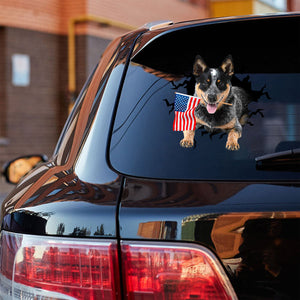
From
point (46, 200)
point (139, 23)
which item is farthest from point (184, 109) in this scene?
point (139, 23)

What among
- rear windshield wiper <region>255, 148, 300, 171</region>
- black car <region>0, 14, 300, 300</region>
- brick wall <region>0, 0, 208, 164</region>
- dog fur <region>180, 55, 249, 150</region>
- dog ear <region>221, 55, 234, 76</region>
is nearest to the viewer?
black car <region>0, 14, 300, 300</region>

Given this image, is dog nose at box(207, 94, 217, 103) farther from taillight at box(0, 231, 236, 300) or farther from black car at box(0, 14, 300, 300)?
taillight at box(0, 231, 236, 300)

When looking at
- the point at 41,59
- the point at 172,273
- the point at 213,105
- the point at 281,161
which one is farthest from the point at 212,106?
the point at 41,59

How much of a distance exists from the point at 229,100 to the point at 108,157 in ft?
1.19

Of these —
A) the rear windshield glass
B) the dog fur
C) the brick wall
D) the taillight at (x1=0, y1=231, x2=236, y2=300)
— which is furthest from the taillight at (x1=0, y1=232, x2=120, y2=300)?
the brick wall

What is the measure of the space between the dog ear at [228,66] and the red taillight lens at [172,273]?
570 millimetres

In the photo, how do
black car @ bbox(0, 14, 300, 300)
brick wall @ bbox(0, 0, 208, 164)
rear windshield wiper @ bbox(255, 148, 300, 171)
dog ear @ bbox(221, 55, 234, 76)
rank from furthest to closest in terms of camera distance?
brick wall @ bbox(0, 0, 208, 164) → dog ear @ bbox(221, 55, 234, 76) → rear windshield wiper @ bbox(255, 148, 300, 171) → black car @ bbox(0, 14, 300, 300)

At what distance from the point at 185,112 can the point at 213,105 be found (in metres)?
0.08

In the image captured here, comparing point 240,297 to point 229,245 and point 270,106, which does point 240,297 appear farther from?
point 270,106

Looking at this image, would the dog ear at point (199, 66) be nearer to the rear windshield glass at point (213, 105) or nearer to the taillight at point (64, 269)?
the rear windshield glass at point (213, 105)

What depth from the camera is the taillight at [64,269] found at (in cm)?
151

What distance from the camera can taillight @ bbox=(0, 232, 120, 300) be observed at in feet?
4.97

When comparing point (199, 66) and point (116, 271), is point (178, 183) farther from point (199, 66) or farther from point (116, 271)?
point (199, 66)

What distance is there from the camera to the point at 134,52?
1.98 meters
